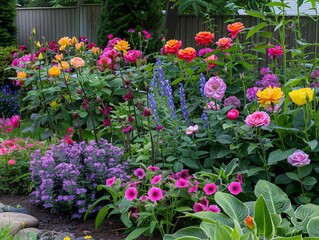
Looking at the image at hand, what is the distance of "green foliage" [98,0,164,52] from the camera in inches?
324

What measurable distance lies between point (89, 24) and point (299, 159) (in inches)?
362

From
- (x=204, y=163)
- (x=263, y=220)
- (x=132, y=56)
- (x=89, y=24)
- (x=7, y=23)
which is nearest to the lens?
(x=263, y=220)

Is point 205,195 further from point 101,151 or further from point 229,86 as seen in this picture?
point 229,86

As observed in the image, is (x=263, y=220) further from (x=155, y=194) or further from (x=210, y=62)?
(x=210, y=62)

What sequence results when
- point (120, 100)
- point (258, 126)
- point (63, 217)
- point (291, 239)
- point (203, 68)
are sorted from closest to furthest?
point (291, 239) < point (258, 126) < point (63, 217) < point (203, 68) < point (120, 100)

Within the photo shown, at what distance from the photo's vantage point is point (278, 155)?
3.17 meters

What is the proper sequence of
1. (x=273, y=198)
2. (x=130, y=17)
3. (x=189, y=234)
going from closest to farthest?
(x=189, y=234)
(x=273, y=198)
(x=130, y=17)

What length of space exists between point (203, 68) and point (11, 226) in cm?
180

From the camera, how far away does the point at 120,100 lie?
4688 mm

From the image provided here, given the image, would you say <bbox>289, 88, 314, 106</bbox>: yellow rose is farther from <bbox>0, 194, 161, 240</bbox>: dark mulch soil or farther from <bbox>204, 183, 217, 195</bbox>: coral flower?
<bbox>0, 194, 161, 240</bbox>: dark mulch soil

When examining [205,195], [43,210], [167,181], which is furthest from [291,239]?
[43,210]

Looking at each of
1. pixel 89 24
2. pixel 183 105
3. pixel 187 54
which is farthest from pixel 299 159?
pixel 89 24

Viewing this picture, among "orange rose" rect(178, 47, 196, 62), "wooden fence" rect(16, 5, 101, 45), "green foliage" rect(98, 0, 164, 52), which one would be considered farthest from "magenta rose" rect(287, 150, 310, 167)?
"wooden fence" rect(16, 5, 101, 45)

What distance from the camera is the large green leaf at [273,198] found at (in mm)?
2834
